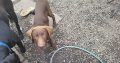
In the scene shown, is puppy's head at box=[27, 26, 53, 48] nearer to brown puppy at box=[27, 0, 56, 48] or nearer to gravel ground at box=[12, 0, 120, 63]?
brown puppy at box=[27, 0, 56, 48]

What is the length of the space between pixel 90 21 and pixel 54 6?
78 cm

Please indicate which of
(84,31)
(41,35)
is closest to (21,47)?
(41,35)

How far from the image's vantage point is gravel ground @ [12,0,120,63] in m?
3.98

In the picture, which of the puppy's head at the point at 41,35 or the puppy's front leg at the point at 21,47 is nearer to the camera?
the puppy's head at the point at 41,35

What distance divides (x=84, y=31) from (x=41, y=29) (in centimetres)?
86

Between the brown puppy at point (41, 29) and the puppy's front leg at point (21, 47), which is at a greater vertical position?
the brown puppy at point (41, 29)

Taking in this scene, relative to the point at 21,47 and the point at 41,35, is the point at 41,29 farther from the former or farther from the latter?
the point at 21,47

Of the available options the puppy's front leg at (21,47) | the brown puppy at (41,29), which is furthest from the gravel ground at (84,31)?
the brown puppy at (41,29)

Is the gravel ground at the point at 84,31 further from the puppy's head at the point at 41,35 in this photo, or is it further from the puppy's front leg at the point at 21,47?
the puppy's head at the point at 41,35

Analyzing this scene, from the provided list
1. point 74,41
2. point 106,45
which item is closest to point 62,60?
point 74,41

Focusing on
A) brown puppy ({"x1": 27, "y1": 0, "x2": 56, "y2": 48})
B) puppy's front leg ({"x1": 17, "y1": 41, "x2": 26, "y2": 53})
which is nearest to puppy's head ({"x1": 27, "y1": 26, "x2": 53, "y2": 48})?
brown puppy ({"x1": 27, "y1": 0, "x2": 56, "y2": 48})

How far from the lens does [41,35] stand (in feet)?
→ 12.2

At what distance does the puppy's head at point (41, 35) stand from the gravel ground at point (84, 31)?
0.40m

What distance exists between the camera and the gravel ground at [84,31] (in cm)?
398
